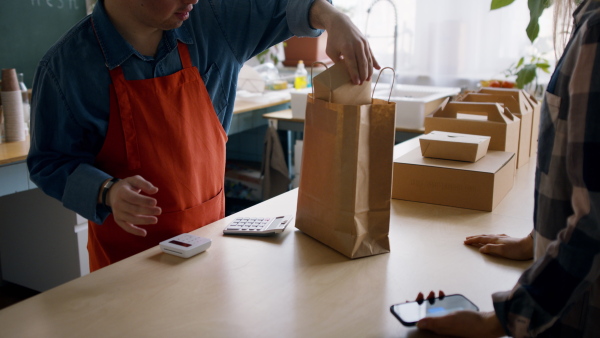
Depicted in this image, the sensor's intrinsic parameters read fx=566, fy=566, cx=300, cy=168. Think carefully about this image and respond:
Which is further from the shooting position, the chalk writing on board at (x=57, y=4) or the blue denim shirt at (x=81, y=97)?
the chalk writing on board at (x=57, y=4)

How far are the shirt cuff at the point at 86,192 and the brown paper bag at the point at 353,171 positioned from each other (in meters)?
0.43

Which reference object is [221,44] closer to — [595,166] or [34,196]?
[595,166]

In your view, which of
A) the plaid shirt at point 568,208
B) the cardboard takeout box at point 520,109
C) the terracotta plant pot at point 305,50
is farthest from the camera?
the terracotta plant pot at point 305,50

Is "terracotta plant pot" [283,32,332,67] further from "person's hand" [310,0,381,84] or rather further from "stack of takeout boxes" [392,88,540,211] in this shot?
"person's hand" [310,0,381,84]

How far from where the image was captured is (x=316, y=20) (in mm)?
1315

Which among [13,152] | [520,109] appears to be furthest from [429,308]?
[13,152]

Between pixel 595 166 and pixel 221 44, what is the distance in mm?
995

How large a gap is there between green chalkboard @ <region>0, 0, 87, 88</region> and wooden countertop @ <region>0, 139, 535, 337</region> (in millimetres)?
2044

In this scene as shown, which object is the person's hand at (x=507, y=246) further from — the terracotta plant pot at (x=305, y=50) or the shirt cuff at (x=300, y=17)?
the terracotta plant pot at (x=305, y=50)

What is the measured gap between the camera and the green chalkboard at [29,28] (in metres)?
2.72

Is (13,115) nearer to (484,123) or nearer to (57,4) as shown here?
(57,4)

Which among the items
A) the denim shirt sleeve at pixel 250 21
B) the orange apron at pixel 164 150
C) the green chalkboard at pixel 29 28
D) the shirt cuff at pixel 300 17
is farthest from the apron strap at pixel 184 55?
the green chalkboard at pixel 29 28

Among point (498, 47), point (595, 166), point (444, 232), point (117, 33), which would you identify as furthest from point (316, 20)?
point (498, 47)

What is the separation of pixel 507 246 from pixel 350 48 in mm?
489
